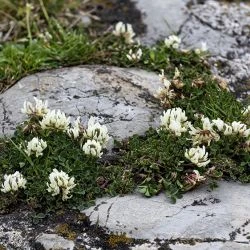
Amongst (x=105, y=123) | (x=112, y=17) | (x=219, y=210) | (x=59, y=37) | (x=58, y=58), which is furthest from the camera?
(x=112, y=17)

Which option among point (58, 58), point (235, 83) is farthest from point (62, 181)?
point (235, 83)

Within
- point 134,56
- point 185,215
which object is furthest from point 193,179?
point 134,56

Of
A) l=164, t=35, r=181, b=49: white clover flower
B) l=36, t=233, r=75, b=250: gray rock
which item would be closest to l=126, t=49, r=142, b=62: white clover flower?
l=164, t=35, r=181, b=49: white clover flower

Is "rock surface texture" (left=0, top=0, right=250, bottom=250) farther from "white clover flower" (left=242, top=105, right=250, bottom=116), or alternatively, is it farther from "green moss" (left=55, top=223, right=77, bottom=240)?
"white clover flower" (left=242, top=105, right=250, bottom=116)

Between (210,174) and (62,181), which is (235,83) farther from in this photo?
(62,181)

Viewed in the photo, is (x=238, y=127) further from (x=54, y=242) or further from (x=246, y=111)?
(x=54, y=242)
